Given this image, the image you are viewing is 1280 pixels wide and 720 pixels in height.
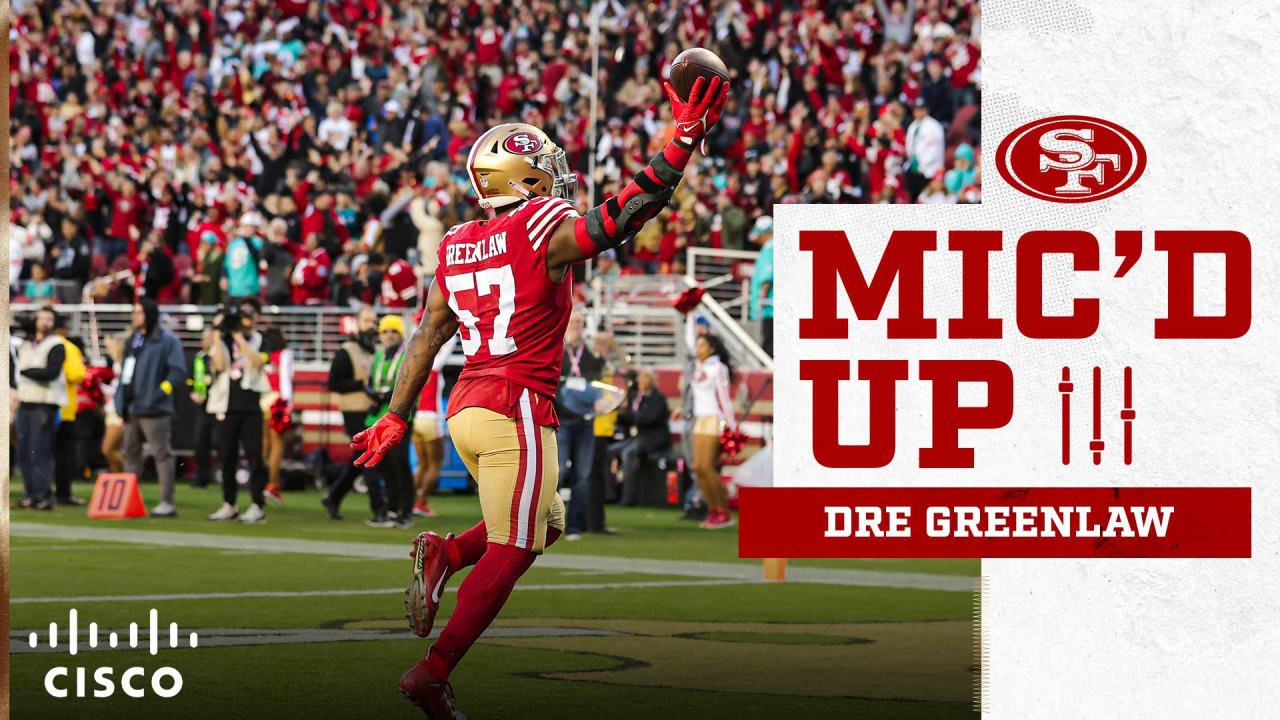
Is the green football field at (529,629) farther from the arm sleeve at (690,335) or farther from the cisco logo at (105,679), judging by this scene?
the arm sleeve at (690,335)

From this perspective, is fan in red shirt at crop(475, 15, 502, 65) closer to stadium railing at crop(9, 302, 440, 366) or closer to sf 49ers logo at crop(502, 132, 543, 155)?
stadium railing at crop(9, 302, 440, 366)

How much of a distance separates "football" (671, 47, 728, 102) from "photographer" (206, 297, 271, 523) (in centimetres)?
1182

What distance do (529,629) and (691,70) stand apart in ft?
14.6

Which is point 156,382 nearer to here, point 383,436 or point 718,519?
point 718,519

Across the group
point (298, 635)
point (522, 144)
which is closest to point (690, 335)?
point (298, 635)

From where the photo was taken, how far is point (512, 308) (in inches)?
307

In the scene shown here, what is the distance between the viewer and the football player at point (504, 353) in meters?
7.40

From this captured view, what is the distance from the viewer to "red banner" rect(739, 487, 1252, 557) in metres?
7.09

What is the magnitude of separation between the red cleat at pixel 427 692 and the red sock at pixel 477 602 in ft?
0.10

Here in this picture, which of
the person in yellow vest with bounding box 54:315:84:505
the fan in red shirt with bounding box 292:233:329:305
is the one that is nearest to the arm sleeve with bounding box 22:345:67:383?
the person in yellow vest with bounding box 54:315:84:505

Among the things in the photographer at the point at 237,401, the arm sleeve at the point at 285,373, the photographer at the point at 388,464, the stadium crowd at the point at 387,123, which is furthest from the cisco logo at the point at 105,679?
the stadium crowd at the point at 387,123

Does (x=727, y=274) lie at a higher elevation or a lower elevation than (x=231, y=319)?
higher

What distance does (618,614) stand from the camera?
461 inches

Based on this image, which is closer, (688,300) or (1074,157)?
(1074,157)
